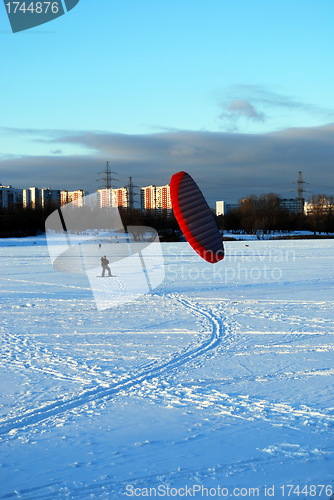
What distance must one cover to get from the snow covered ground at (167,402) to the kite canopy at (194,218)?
1.54m

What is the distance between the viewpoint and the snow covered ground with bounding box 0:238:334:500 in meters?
4.17

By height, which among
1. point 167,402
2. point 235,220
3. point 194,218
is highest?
point 235,220

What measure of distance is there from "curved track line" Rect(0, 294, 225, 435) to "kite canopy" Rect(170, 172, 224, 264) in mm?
1552

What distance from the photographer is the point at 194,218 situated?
6.85m

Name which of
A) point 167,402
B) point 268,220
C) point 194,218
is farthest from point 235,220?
point 167,402

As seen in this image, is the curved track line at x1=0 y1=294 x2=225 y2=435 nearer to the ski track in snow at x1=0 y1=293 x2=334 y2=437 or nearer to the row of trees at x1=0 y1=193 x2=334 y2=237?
the ski track in snow at x1=0 y1=293 x2=334 y2=437

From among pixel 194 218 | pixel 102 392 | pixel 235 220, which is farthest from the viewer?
pixel 235 220

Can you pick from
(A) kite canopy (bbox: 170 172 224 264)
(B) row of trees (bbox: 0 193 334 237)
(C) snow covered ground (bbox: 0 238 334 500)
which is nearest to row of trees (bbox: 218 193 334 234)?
(B) row of trees (bbox: 0 193 334 237)

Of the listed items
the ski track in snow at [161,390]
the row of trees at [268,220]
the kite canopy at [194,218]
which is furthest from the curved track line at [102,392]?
the row of trees at [268,220]

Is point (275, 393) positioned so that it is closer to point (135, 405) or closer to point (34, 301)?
point (135, 405)

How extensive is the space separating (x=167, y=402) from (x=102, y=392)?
79 cm

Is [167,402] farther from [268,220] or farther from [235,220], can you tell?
[268,220]

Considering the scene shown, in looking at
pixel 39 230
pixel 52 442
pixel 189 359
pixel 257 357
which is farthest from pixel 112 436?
pixel 39 230

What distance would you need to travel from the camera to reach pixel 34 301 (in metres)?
13.0
